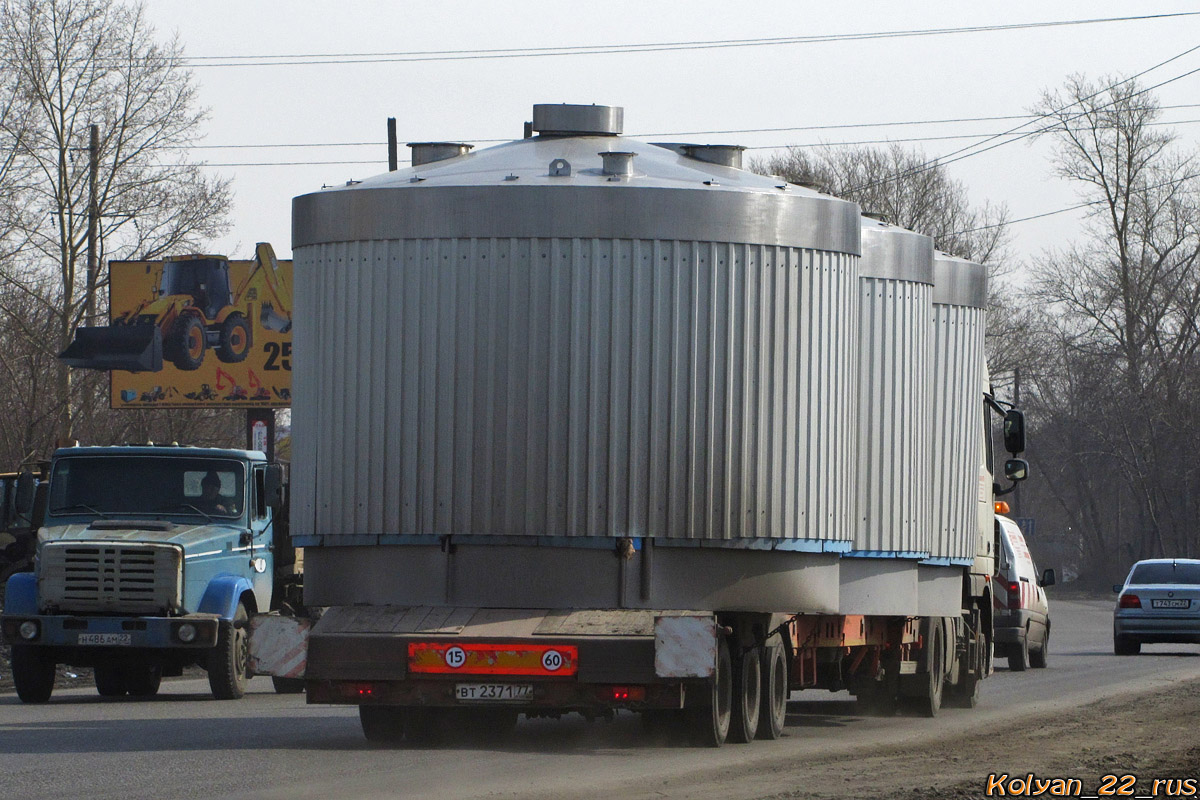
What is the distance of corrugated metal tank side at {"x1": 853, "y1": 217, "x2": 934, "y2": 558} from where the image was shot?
47.0 feet

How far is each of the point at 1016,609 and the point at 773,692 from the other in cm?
1161

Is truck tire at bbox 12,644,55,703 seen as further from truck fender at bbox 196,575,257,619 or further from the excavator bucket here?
the excavator bucket

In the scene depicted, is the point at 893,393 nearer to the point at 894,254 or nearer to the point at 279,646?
the point at 894,254

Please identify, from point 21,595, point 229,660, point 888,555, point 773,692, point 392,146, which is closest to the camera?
point 773,692

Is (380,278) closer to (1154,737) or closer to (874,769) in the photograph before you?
(874,769)

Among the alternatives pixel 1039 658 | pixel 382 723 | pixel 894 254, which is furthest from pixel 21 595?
pixel 1039 658

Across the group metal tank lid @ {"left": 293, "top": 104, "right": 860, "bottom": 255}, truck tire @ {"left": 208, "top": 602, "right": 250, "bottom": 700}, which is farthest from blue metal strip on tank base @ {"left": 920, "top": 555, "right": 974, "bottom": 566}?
truck tire @ {"left": 208, "top": 602, "right": 250, "bottom": 700}

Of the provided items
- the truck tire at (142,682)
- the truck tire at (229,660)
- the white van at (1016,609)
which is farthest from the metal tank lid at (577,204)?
the white van at (1016,609)

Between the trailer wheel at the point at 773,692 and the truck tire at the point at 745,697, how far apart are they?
10cm

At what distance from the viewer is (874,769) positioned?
11102 mm

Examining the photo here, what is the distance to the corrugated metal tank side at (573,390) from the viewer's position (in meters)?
11.8

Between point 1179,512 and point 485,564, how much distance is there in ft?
217

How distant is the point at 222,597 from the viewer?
17484mm

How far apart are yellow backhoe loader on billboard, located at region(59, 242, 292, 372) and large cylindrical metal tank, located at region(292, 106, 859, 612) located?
27.5 m
